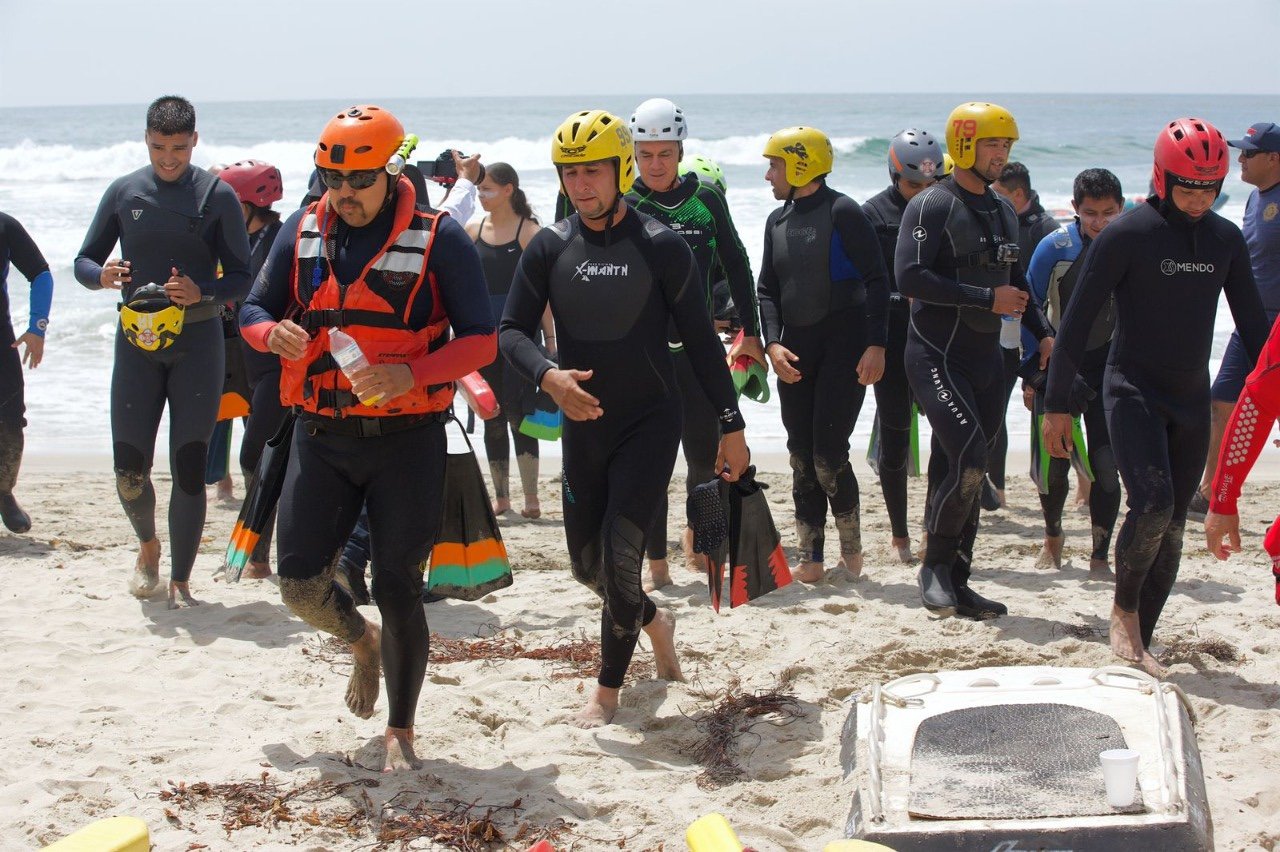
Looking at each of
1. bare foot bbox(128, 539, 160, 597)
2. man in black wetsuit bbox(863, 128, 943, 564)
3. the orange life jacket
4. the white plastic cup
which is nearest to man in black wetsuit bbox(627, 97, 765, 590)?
man in black wetsuit bbox(863, 128, 943, 564)

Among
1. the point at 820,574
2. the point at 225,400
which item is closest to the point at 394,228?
the point at 820,574

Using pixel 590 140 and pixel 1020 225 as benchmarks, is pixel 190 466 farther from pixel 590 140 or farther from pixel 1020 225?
pixel 1020 225

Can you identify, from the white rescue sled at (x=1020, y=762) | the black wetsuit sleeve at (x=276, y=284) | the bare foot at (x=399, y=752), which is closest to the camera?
the white rescue sled at (x=1020, y=762)

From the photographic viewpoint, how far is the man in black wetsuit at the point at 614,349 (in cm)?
486

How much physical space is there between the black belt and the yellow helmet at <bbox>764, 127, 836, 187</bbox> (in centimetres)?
308

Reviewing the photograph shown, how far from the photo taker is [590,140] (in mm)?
4848

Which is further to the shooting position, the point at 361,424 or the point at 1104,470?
the point at 1104,470

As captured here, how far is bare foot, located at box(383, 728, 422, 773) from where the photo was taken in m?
4.55

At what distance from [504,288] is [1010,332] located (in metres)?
3.18

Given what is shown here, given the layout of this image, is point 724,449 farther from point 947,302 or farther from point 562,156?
point 947,302

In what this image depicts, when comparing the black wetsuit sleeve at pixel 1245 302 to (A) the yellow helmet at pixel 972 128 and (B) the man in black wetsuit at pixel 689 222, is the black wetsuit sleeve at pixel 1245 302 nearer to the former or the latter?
(A) the yellow helmet at pixel 972 128

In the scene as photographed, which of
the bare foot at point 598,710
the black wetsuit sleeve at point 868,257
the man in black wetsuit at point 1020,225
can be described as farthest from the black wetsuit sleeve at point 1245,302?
the man in black wetsuit at point 1020,225

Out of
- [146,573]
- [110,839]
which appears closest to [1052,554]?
[146,573]

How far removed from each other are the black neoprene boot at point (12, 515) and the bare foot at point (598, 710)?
446cm
